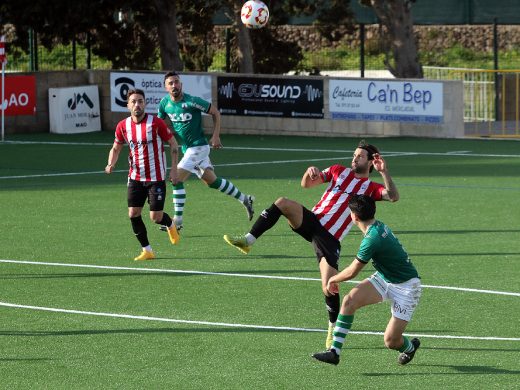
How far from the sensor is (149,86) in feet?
119

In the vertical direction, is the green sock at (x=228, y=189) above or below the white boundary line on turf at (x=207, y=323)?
above

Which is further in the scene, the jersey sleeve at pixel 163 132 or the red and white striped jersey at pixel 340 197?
the jersey sleeve at pixel 163 132

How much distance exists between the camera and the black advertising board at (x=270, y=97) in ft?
112

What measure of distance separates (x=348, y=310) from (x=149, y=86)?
26.4m

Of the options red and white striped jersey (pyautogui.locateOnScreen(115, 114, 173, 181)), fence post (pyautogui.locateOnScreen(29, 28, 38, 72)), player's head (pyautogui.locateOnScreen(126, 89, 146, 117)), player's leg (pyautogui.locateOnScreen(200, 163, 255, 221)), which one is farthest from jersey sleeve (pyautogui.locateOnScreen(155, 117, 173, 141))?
fence post (pyautogui.locateOnScreen(29, 28, 38, 72))

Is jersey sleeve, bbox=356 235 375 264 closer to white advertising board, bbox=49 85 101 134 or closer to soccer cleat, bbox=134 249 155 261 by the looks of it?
soccer cleat, bbox=134 249 155 261

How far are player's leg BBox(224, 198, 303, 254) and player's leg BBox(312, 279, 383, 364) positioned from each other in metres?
1.95

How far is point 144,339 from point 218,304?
5.62 ft

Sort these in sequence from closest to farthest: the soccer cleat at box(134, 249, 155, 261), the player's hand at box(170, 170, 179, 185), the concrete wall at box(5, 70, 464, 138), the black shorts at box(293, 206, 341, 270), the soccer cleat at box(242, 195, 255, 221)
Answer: the black shorts at box(293, 206, 341, 270) → the soccer cleat at box(134, 249, 155, 261) → the player's hand at box(170, 170, 179, 185) → the soccer cleat at box(242, 195, 255, 221) → the concrete wall at box(5, 70, 464, 138)

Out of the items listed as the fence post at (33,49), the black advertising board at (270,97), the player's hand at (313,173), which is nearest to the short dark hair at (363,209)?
the player's hand at (313,173)

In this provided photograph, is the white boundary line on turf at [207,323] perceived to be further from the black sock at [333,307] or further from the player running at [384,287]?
the player running at [384,287]

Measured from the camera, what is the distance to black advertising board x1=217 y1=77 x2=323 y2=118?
1340 inches

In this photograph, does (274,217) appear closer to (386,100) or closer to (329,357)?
(329,357)

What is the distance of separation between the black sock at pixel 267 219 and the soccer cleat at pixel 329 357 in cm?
271
